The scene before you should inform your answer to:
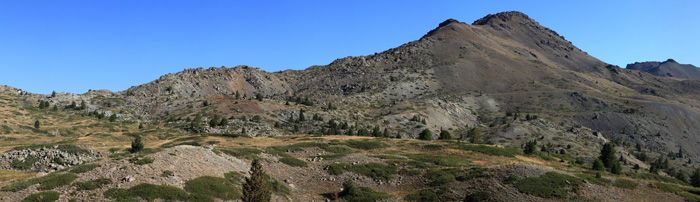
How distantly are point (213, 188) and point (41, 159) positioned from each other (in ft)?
91.6

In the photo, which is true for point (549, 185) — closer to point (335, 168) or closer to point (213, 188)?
point (335, 168)

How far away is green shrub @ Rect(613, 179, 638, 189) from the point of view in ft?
129

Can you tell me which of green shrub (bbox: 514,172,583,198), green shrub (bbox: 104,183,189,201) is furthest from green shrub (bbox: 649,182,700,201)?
green shrub (bbox: 104,183,189,201)

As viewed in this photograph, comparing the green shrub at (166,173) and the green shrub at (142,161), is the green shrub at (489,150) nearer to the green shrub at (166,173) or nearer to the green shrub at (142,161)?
the green shrub at (166,173)

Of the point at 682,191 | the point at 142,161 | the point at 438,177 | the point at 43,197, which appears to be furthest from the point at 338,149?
the point at 682,191

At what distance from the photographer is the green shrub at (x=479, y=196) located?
3375 cm

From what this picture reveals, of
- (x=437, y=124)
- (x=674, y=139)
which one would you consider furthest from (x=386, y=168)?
(x=674, y=139)

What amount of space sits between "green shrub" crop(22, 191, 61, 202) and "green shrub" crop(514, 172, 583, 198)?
38.1 meters

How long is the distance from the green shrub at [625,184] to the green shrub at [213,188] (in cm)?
3891

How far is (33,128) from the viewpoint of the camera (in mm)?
79938

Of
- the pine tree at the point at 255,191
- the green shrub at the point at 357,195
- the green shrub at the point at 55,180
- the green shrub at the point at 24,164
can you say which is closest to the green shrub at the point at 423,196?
the green shrub at the point at 357,195

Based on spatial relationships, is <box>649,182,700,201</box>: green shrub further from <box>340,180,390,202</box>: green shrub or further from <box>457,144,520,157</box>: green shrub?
<box>340,180,390,202</box>: green shrub

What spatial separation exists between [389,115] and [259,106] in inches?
1920

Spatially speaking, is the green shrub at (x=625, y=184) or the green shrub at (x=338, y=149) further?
the green shrub at (x=338, y=149)
